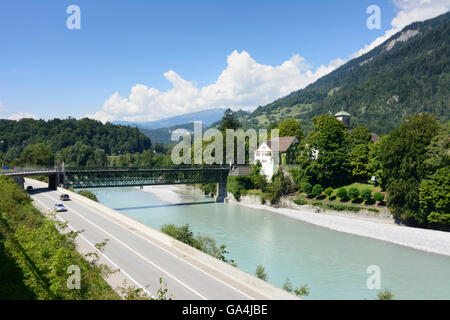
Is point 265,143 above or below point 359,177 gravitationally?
above

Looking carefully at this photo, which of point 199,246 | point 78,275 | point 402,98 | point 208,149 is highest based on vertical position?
point 402,98

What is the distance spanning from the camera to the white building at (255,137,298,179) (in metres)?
62.4

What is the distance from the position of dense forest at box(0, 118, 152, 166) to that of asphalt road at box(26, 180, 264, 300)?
259 feet

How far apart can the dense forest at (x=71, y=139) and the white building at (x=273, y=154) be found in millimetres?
62481

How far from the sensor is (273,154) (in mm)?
62812

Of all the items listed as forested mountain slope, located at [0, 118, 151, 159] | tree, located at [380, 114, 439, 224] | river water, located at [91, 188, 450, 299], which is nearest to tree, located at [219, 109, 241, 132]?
river water, located at [91, 188, 450, 299]

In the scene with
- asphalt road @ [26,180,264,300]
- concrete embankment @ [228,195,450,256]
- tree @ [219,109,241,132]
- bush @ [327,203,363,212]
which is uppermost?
tree @ [219,109,241,132]

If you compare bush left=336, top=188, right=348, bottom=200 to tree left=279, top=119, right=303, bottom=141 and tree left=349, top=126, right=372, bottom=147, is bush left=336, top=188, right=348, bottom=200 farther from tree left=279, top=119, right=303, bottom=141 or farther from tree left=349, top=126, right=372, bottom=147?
tree left=279, top=119, right=303, bottom=141

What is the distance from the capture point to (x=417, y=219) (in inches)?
1448

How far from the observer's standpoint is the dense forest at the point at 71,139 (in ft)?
368

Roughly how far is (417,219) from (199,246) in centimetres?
2561
